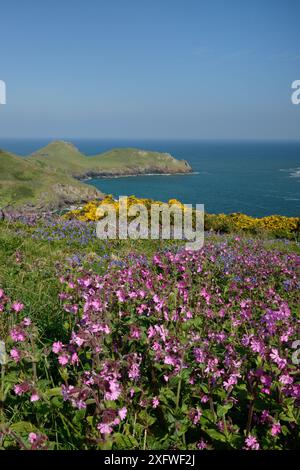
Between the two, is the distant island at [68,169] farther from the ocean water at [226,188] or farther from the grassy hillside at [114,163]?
the ocean water at [226,188]

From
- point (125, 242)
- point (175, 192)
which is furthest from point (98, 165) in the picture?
point (125, 242)

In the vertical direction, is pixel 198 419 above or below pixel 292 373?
below

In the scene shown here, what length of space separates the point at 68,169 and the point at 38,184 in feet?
209

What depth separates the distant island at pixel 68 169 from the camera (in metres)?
100

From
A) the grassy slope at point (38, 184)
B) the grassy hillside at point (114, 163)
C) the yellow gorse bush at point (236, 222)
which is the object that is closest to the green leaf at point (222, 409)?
the yellow gorse bush at point (236, 222)

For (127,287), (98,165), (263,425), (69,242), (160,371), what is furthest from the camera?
(98,165)

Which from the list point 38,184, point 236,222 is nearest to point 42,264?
point 236,222

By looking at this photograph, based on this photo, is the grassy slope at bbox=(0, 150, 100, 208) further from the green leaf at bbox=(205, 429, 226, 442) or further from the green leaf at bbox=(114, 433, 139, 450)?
the green leaf at bbox=(205, 429, 226, 442)

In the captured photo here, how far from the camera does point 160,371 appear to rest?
317 centimetres

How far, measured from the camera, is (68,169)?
165 metres

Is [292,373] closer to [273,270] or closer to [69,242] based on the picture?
[273,270]

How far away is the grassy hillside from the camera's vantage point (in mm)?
168000

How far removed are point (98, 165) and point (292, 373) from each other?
17589 cm

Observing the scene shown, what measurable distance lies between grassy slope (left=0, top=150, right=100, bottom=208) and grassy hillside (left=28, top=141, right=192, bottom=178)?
49970 mm
